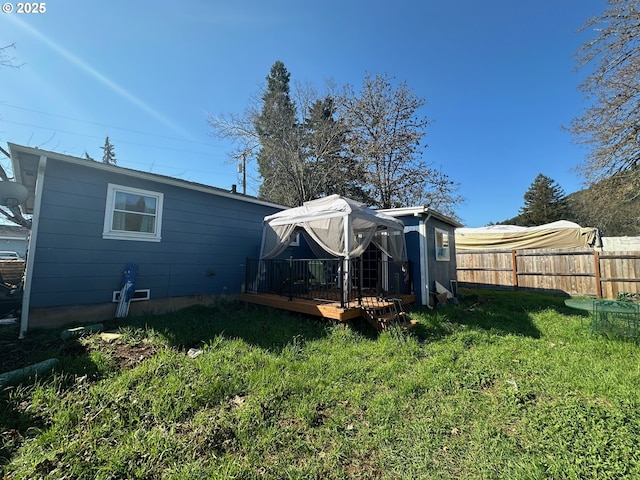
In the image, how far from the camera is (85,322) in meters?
4.81

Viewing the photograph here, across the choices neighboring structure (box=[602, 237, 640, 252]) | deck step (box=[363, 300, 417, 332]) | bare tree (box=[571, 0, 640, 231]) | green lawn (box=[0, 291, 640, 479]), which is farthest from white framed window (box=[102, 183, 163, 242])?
neighboring structure (box=[602, 237, 640, 252])

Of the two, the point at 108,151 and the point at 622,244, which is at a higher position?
the point at 108,151

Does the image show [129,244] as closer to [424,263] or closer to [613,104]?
[424,263]

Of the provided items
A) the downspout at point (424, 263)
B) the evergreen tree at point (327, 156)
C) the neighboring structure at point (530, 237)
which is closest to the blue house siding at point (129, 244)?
the downspout at point (424, 263)

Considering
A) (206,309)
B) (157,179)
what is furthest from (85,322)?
(157,179)

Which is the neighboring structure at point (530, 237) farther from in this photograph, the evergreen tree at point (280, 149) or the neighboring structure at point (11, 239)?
the neighboring structure at point (11, 239)

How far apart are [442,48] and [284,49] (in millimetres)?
5387

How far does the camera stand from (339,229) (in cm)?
526

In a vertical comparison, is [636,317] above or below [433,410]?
above

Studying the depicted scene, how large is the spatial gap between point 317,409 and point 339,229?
3247mm

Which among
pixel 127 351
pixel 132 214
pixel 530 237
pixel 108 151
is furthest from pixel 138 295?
pixel 108 151

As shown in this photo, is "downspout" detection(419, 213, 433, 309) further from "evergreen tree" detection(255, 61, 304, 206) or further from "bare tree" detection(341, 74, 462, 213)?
"evergreen tree" detection(255, 61, 304, 206)

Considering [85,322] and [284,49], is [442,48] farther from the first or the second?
[85,322]

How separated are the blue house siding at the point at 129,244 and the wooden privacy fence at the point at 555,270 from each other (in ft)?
31.4
